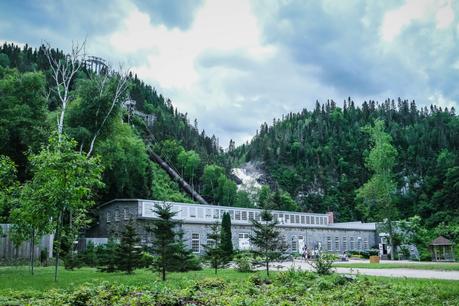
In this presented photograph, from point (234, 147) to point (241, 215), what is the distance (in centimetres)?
10775

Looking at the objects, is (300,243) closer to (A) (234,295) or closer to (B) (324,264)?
(B) (324,264)

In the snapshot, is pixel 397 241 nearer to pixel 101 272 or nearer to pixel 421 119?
pixel 101 272

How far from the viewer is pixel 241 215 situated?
41.9 meters

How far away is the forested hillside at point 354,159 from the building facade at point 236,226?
54.5ft

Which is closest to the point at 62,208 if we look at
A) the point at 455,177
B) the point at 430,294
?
the point at 430,294

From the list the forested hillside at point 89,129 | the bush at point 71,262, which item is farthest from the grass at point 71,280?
the bush at point 71,262

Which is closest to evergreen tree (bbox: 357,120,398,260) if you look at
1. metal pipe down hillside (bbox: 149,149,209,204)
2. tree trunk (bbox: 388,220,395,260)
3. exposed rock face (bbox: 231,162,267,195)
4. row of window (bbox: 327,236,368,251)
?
tree trunk (bbox: 388,220,395,260)

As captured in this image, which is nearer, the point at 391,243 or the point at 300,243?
the point at 391,243

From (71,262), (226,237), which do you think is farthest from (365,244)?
(71,262)

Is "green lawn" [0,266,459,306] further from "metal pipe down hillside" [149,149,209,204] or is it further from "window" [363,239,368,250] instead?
"metal pipe down hillside" [149,149,209,204]

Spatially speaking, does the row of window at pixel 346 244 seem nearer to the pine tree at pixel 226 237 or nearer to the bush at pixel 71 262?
the pine tree at pixel 226 237

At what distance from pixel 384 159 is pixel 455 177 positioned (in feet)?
74.8

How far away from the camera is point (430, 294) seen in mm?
10258

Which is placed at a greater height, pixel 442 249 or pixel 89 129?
pixel 89 129
